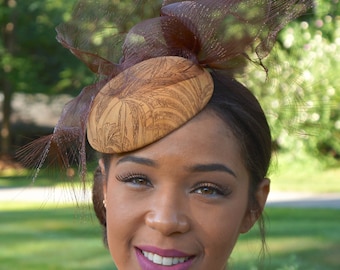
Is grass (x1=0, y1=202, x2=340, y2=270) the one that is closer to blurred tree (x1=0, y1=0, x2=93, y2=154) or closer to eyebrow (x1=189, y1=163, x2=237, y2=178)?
eyebrow (x1=189, y1=163, x2=237, y2=178)

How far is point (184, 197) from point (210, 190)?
95 mm

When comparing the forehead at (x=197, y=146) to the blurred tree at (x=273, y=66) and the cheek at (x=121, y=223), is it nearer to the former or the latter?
the cheek at (x=121, y=223)

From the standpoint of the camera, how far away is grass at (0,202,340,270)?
7.38m

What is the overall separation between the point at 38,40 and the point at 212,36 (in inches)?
932

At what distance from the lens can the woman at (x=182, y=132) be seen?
2408mm

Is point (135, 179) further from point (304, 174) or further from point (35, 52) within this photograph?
point (35, 52)

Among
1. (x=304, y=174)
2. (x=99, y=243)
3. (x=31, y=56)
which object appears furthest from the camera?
(x=31, y=56)

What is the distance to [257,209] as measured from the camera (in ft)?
8.93

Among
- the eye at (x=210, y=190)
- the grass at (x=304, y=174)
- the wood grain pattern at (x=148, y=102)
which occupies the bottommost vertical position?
the grass at (x=304, y=174)

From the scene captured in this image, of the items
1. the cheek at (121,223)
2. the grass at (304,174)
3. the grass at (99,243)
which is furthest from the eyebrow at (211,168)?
the grass at (304,174)

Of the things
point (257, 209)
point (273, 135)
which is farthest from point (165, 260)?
point (273, 135)

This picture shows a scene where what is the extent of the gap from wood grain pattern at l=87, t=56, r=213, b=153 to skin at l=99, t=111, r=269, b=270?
0.13 feet

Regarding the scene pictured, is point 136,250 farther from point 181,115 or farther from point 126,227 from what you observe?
point 181,115

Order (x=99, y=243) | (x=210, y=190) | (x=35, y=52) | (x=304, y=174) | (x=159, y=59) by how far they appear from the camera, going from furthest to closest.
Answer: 1. (x=35, y=52)
2. (x=304, y=174)
3. (x=99, y=243)
4. (x=159, y=59)
5. (x=210, y=190)
